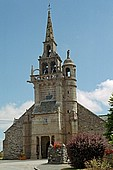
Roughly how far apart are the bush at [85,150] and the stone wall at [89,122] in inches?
930

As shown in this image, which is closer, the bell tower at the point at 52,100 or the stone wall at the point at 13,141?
the bell tower at the point at 52,100

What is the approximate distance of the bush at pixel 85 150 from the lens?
69.5ft

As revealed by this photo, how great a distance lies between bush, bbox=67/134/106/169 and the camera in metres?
21.2

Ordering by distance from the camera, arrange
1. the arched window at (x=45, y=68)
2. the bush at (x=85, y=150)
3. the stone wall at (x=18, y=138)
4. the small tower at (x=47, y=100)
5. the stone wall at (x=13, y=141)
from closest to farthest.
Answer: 1. the bush at (x=85, y=150)
2. the small tower at (x=47, y=100)
3. the stone wall at (x=18, y=138)
4. the stone wall at (x=13, y=141)
5. the arched window at (x=45, y=68)

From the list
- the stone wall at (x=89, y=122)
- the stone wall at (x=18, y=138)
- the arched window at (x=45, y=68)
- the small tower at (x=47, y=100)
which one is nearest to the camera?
the small tower at (x=47, y=100)

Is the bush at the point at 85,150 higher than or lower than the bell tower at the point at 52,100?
lower

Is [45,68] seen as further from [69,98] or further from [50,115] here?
[50,115]

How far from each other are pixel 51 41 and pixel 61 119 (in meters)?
13.7

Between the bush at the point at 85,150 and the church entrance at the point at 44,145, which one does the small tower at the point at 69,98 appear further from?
the bush at the point at 85,150

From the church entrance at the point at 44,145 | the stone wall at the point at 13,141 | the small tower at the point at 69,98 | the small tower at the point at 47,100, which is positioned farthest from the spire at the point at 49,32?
the church entrance at the point at 44,145

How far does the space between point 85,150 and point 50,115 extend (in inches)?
907

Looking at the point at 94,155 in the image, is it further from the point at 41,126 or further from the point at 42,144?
the point at 42,144

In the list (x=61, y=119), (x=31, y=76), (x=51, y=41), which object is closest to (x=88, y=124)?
(x=61, y=119)

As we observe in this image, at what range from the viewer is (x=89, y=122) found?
151 feet
